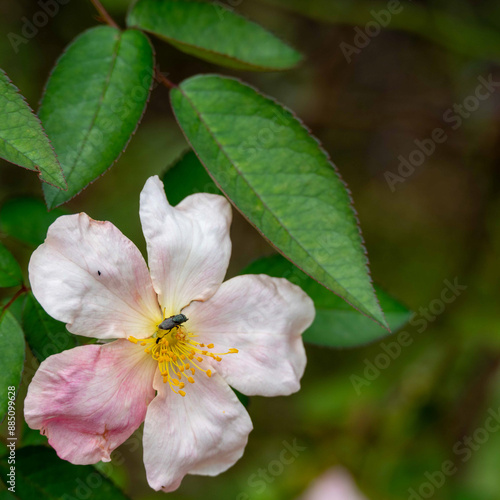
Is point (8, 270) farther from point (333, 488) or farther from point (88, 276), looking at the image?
point (333, 488)

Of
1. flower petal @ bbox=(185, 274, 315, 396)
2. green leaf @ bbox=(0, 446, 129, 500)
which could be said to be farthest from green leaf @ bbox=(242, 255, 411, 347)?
green leaf @ bbox=(0, 446, 129, 500)

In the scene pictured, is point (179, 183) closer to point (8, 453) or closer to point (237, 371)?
point (237, 371)

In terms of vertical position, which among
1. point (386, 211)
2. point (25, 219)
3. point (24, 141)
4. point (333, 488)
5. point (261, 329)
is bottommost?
point (333, 488)

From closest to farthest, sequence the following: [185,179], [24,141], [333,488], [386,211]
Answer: [24,141] → [185,179] → [333,488] → [386,211]

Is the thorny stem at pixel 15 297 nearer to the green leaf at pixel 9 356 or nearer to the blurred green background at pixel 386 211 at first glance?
the green leaf at pixel 9 356

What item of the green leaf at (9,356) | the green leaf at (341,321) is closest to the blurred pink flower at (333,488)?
the green leaf at (341,321)

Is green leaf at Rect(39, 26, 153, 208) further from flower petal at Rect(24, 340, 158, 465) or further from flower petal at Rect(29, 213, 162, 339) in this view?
flower petal at Rect(24, 340, 158, 465)

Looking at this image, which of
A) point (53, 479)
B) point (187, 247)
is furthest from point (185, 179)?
point (53, 479)
